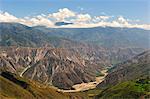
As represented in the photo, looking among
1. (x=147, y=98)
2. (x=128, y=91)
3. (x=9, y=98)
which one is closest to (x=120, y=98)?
(x=128, y=91)

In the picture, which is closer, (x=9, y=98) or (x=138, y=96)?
(x=138, y=96)

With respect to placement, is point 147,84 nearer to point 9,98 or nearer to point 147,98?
point 147,98

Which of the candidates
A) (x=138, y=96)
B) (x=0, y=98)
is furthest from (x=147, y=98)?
(x=0, y=98)

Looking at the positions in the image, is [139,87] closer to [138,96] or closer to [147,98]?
[138,96]

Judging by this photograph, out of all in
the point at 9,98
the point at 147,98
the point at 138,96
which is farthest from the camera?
the point at 9,98

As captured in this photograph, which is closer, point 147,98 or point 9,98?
Answer: point 147,98

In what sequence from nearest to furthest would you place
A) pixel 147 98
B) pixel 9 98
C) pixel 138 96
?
1. pixel 147 98
2. pixel 138 96
3. pixel 9 98

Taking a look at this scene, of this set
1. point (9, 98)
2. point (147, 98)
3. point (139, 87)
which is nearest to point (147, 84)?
point (139, 87)

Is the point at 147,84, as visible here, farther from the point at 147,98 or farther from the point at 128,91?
the point at 147,98
